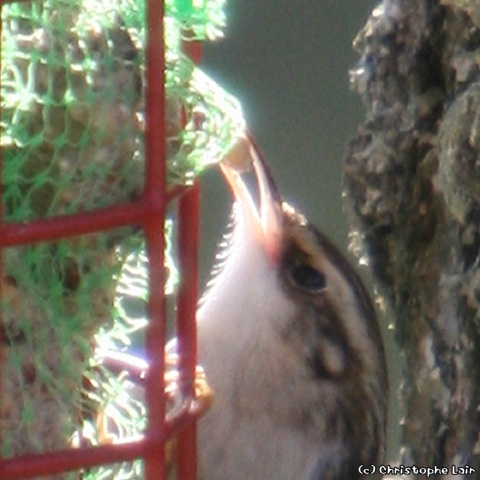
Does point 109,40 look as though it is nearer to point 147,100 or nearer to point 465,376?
point 147,100

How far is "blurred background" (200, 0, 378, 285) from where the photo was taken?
5.03 m

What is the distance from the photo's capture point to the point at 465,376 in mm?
2752

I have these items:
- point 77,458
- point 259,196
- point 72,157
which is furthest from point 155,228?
point 259,196

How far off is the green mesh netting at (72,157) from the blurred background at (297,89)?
292cm

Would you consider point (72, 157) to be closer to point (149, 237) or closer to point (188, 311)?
point (149, 237)

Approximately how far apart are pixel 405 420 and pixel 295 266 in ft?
1.12

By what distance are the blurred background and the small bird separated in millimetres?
2034

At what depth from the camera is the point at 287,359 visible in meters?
2.96

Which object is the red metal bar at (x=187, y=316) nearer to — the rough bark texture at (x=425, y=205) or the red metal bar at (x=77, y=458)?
the red metal bar at (x=77, y=458)

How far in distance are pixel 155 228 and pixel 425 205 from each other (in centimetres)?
103

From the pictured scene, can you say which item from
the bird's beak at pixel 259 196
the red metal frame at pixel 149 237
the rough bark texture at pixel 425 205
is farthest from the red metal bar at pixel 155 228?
the rough bark texture at pixel 425 205

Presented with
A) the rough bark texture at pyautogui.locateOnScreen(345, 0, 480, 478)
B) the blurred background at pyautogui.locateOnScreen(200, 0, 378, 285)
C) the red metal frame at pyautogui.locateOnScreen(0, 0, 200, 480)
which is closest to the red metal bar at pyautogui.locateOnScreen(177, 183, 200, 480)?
the red metal frame at pyautogui.locateOnScreen(0, 0, 200, 480)

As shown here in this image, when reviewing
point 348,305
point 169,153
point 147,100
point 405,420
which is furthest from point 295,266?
point 147,100

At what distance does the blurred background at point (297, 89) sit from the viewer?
5.03 meters
